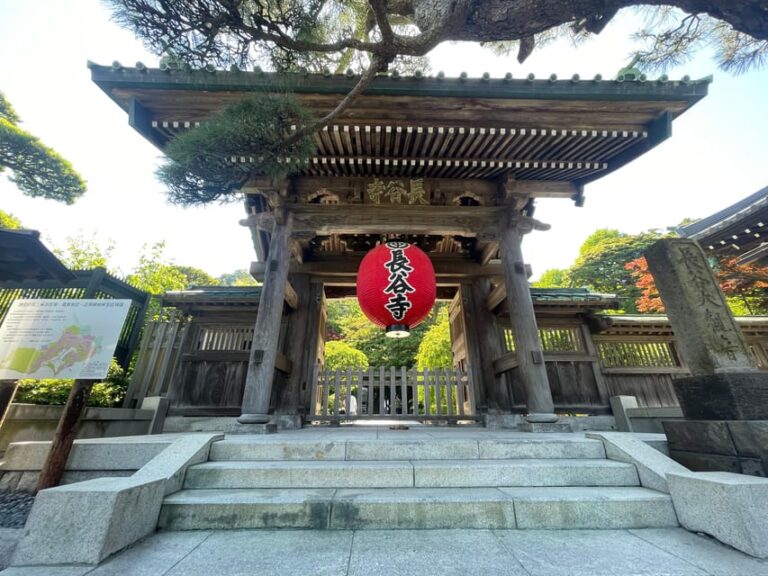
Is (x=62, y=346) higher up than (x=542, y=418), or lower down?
higher up

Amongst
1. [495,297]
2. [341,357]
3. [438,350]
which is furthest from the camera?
[341,357]

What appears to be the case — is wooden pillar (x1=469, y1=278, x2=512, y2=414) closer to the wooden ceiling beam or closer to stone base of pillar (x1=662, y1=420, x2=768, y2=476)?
the wooden ceiling beam

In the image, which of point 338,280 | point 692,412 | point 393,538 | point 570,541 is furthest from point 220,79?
point 692,412

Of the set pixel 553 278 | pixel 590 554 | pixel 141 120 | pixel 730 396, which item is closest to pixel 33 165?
pixel 141 120

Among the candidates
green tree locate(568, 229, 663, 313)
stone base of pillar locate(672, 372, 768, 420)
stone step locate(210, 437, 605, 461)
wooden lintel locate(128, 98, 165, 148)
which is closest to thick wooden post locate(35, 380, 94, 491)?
stone step locate(210, 437, 605, 461)

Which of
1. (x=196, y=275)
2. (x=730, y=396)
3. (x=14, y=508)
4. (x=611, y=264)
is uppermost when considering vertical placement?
(x=196, y=275)

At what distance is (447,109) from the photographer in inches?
213

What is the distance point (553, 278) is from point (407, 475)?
33134 millimetres

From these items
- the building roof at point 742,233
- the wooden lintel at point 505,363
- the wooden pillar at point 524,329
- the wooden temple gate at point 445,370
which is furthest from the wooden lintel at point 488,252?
the building roof at point 742,233

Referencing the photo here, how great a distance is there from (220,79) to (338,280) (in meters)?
5.09

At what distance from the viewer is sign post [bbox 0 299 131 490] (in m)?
3.55

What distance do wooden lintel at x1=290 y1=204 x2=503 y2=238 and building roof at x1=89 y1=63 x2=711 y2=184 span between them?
113cm

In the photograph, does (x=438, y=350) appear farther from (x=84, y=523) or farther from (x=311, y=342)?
(x=84, y=523)

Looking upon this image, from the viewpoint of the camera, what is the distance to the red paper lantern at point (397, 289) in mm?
5547
